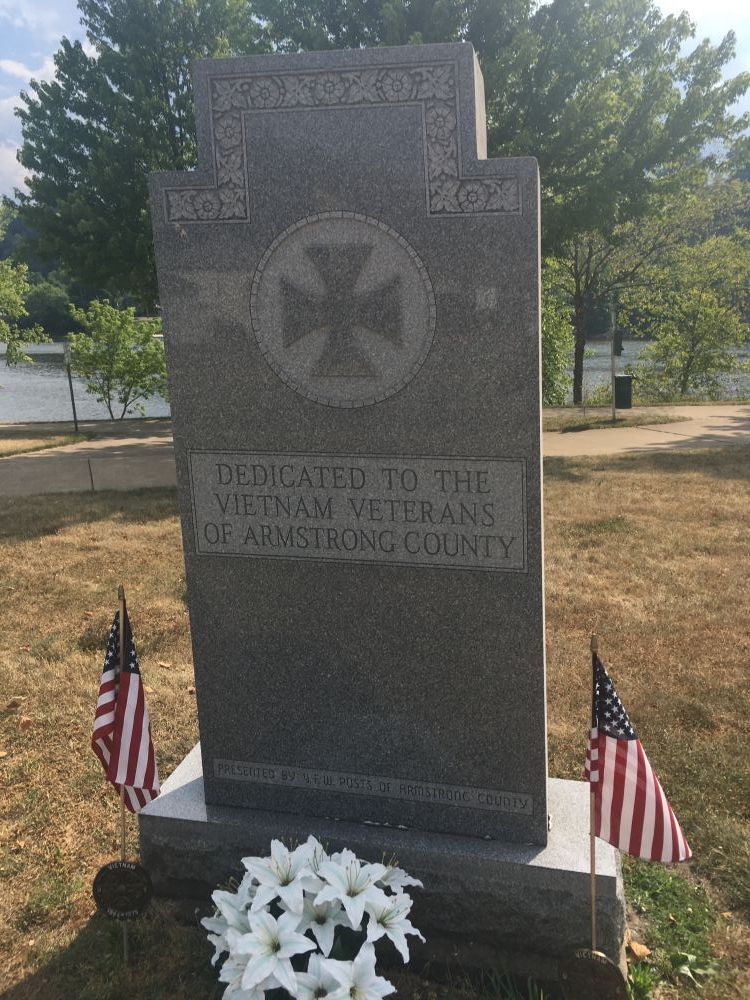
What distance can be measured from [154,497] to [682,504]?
22.0 feet

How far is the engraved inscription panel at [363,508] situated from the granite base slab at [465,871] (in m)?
1.16

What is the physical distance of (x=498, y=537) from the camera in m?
3.26

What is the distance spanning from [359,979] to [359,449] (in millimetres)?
1855

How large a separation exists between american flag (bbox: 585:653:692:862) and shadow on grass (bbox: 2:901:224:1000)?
1.64 metres

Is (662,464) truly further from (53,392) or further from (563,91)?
(53,392)

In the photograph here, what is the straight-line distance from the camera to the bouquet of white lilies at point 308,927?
2.55 metres

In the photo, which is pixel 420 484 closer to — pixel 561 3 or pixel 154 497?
pixel 154 497

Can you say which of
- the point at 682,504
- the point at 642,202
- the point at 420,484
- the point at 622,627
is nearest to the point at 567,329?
the point at 642,202

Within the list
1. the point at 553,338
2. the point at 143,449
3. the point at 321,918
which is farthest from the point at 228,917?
the point at 553,338

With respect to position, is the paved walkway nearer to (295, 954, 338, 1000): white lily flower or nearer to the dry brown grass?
the dry brown grass

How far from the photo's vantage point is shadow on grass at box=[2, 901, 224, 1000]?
3.24 meters

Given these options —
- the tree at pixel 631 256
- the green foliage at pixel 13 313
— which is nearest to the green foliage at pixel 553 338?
the tree at pixel 631 256

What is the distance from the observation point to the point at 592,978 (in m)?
2.81

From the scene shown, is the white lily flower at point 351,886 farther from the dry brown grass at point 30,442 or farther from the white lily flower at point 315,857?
the dry brown grass at point 30,442
